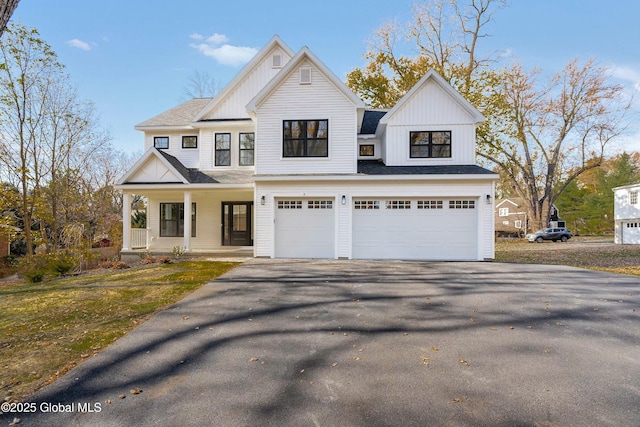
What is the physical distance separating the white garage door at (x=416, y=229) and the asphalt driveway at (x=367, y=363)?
5147 mm

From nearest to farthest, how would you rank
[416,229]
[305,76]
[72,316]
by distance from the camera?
[72,316]
[416,229]
[305,76]

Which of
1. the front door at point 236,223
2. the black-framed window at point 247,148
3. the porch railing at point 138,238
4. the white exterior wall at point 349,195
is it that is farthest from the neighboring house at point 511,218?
the porch railing at point 138,238

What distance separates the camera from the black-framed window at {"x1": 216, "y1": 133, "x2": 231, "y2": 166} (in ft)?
50.4

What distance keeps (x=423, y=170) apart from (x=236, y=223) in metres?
9.04

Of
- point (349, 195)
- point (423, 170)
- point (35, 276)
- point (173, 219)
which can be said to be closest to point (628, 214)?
point (423, 170)

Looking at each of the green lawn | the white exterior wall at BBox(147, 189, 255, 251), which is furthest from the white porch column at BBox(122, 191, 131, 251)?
the green lawn

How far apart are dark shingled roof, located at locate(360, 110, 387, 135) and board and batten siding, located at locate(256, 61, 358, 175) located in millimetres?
2568

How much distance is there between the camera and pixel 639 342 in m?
4.77

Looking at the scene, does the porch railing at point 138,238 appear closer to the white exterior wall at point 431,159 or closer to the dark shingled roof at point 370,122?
the dark shingled roof at point 370,122

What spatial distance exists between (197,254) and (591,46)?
111ft

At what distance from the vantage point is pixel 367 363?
4.07 meters

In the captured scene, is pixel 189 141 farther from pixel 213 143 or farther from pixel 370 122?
pixel 370 122

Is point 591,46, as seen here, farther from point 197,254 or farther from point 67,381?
point 67,381

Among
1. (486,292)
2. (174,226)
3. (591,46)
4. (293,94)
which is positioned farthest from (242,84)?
(591,46)
